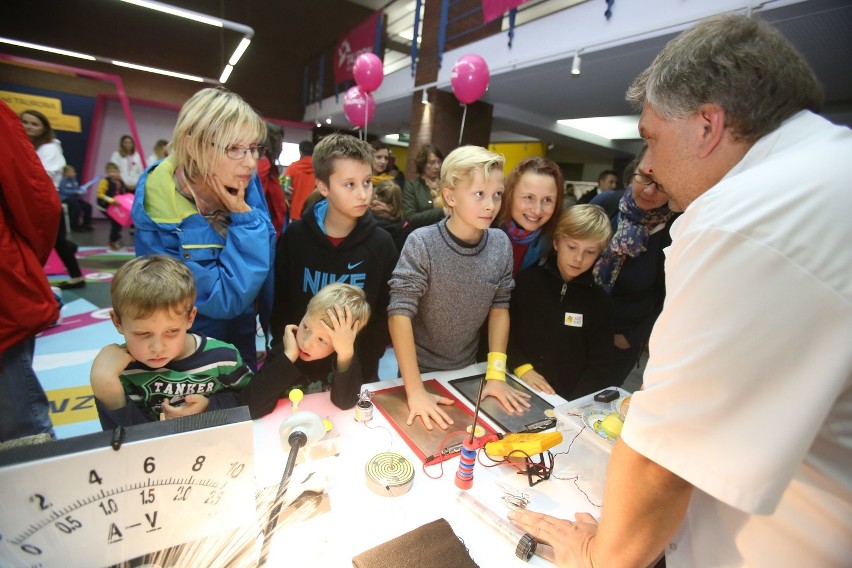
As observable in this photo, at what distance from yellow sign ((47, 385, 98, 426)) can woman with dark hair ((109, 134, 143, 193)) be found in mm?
6811

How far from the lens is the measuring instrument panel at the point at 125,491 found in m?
0.50

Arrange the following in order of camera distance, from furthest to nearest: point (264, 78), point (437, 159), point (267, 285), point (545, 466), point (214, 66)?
point (264, 78) < point (214, 66) < point (437, 159) < point (267, 285) < point (545, 466)

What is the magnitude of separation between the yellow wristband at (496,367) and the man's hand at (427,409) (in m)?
0.25

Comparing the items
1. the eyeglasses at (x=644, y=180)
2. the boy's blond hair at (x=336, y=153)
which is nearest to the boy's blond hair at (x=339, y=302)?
the boy's blond hair at (x=336, y=153)

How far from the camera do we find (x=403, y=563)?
734 millimetres

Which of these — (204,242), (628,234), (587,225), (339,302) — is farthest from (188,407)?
(628,234)

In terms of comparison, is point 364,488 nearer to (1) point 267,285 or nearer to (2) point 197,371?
(2) point 197,371

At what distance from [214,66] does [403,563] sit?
13362 millimetres

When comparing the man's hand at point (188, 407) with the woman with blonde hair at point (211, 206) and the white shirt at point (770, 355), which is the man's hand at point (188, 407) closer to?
the woman with blonde hair at point (211, 206)

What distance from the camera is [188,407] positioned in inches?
43.4

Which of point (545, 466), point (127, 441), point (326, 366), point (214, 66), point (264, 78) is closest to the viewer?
point (127, 441)

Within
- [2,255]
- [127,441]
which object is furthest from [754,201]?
[2,255]

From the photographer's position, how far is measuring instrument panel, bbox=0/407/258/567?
50 cm

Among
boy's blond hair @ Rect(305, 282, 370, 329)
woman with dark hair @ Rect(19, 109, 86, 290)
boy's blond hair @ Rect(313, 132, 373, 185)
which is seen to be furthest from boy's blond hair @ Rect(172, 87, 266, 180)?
woman with dark hair @ Rect(19, 109, 86, 290)
